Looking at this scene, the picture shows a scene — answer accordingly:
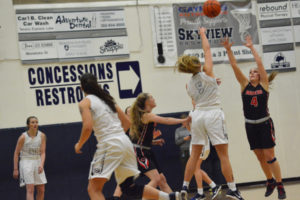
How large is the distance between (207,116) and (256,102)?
42.8 inches

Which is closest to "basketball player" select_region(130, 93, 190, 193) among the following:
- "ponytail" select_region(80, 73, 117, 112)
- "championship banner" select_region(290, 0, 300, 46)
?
"ponytail" select_region(80, 73, 117, 112)

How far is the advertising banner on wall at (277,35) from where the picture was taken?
1209 cm

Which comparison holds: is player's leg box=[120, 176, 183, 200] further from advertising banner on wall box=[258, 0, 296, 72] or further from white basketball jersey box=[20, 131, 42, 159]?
advertising banner on wall box=[258, 0, 296, 72]

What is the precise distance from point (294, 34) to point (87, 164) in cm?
586

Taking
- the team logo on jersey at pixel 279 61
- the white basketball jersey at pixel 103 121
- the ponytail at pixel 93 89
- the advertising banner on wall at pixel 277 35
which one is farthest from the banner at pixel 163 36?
the white basketball jersey at pixel 103 121

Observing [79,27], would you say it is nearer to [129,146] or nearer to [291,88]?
[291,88]

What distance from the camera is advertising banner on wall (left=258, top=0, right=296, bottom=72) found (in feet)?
39.7

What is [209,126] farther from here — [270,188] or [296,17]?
[296,17]

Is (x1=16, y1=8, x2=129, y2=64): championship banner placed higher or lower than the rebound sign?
higher

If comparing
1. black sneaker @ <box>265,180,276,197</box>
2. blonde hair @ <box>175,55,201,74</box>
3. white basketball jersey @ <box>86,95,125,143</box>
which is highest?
blonde hair @ <box>175,55,201,74</box>

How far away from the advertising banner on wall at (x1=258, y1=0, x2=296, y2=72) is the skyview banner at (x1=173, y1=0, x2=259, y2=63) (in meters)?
0.25

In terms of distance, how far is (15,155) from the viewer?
962 cm

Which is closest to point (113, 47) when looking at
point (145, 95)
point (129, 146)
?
point (145, 95)

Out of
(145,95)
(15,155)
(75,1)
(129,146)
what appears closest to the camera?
(129,146)
